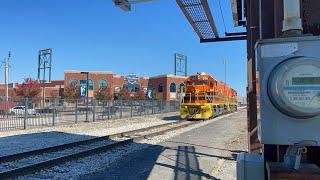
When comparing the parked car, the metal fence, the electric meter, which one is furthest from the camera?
the metal fence

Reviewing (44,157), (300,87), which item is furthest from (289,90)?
(44,157)

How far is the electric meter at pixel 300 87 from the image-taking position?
7.79 feet

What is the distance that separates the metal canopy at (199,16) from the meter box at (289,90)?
7.07 meters

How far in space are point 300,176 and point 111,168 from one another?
9196 millimetres

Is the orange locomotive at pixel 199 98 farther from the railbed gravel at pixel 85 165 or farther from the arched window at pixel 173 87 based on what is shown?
the arched window at pixel 173 87

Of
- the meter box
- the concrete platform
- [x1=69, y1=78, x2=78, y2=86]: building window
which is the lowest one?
the concrete platform

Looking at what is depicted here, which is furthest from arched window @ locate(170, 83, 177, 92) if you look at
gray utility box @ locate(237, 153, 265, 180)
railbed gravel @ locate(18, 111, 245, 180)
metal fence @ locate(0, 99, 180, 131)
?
gray utility box @ locate(237, 153, 265, 180)

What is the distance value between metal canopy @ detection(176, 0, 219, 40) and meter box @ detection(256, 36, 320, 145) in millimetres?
7069

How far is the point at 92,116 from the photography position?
34156 millimetres

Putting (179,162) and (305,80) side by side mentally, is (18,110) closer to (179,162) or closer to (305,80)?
(179,162)

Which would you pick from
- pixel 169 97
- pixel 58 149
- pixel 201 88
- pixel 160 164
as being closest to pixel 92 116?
pixel 201 88

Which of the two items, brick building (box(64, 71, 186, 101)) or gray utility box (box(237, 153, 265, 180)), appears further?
brick building (box(64, 71, 186, 101))

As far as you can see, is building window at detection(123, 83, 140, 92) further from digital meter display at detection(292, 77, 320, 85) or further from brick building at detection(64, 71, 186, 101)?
digital meter display at detection(292, 77, 320, 85)

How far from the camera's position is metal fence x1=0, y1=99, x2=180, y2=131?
991 inches
